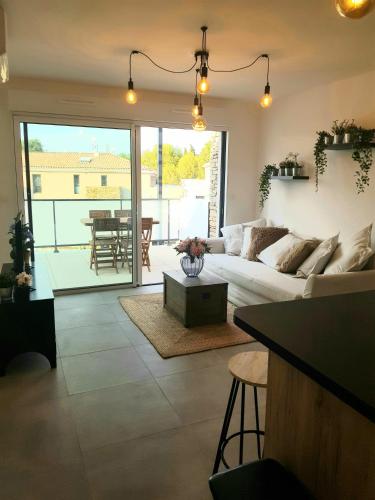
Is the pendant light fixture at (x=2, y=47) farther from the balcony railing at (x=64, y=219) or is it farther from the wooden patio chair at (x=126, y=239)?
the wooden patio chair at (x=126, y=239)

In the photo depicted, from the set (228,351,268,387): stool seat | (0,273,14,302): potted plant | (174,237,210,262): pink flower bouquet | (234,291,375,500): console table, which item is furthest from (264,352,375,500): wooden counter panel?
(174,237,210,262): pink flower bouquet

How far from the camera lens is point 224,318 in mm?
4016

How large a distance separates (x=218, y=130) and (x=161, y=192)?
2.65 m

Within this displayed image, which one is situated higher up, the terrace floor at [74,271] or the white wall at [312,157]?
the white wall at [312,157]

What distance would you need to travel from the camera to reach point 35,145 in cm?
464

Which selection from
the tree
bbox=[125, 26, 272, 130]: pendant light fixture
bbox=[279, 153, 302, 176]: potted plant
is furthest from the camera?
bbox=[279, 153, 302, 176]: potted plant

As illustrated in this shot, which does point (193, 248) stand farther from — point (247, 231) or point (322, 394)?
point (322, 394)

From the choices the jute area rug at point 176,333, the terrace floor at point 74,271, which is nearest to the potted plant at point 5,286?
the jute area rug at point 176,333

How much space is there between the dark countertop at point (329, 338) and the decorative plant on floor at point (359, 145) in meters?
2.55

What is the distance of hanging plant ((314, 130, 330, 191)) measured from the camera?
4.19m

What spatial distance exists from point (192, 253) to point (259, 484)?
2.90 meters

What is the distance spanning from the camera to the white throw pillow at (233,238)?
5297 millimetres

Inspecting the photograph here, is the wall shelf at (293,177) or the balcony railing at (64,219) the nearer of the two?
the wall shelf at (293,177)

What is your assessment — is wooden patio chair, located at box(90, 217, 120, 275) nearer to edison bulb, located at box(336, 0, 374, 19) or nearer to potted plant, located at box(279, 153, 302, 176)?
potted plant, located at box(279, 153, 302, 176)
